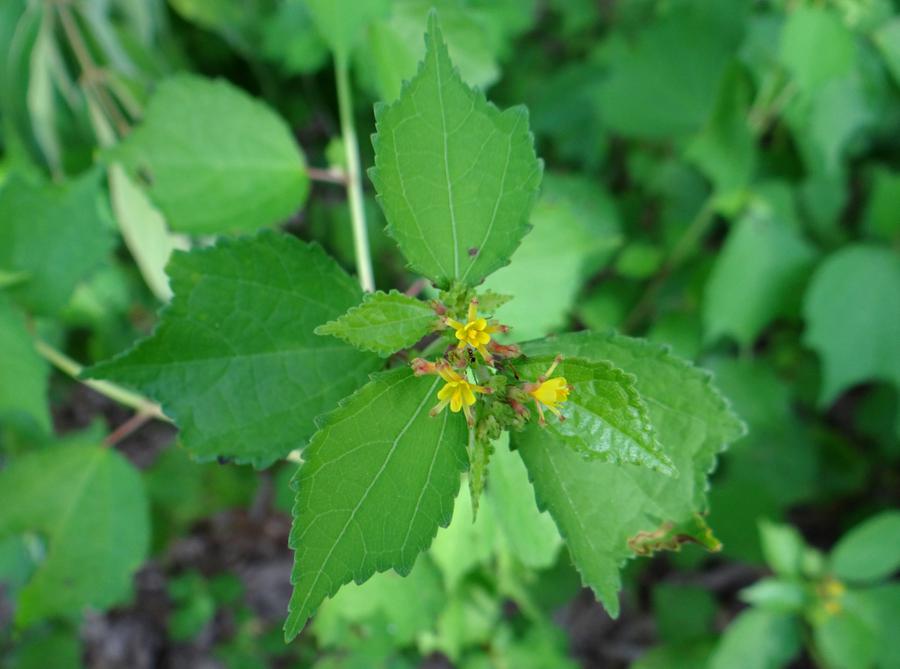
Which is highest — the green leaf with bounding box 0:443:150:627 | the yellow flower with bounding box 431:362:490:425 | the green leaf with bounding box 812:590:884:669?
the yellow flower with bounding box 431:362:490:425

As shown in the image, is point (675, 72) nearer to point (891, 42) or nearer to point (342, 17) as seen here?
point (891, 42)

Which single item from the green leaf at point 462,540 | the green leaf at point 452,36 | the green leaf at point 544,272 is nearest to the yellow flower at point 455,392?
the green leaf at point 544,272

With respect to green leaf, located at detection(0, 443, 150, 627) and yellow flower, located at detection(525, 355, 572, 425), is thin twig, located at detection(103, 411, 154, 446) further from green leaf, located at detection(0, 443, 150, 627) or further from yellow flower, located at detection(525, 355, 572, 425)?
yellow flower, located at detection(525, 355, 572, 425)

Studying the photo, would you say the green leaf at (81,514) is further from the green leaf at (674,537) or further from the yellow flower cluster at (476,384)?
the green leaf at (674,537)

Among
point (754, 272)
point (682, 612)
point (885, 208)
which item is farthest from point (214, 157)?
point (682, 612)

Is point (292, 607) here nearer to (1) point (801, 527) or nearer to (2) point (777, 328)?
(2) point (777, 328)

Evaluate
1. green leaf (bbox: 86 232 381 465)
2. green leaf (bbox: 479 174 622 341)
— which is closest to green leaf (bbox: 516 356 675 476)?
green leaf (bbox: 86 232 381 465)

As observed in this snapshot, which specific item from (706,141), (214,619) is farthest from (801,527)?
(214,619)
